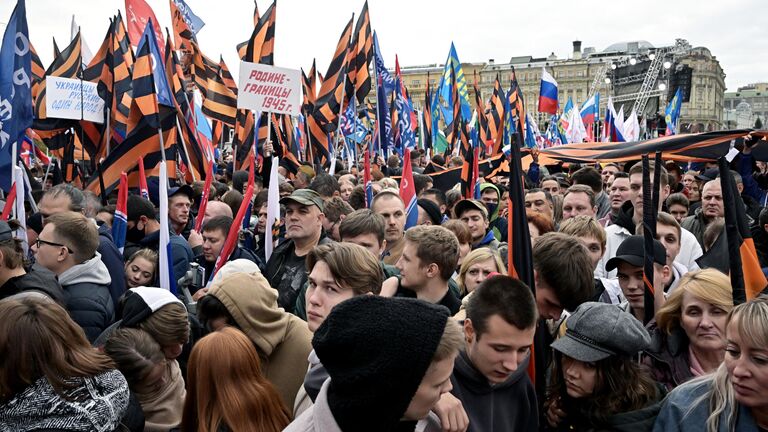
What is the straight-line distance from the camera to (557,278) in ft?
11.9

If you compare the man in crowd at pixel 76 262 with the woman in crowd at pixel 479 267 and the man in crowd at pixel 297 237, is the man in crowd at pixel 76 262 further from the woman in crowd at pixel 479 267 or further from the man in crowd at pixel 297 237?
the woman in crowd at pixel 479 267

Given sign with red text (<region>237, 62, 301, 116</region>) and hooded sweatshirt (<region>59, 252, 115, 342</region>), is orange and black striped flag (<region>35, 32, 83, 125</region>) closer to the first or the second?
sign with red text (<region>237, 62, 301, 116</region>)

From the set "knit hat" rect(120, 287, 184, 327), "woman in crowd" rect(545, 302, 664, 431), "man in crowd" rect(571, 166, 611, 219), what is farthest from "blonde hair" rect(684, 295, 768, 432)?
"man in crowd" rect(571, 166, 611, 219)

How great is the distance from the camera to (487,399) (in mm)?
2879

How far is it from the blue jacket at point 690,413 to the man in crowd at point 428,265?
1.58 meters

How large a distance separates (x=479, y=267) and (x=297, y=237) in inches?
55.5

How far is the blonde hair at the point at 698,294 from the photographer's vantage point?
3.25 m

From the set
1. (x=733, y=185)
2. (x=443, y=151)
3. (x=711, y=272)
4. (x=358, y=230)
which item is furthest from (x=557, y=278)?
(x=443, y=151)

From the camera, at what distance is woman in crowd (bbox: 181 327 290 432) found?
2.76 metres

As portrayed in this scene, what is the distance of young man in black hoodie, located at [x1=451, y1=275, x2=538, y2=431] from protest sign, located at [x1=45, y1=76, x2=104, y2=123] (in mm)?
7823

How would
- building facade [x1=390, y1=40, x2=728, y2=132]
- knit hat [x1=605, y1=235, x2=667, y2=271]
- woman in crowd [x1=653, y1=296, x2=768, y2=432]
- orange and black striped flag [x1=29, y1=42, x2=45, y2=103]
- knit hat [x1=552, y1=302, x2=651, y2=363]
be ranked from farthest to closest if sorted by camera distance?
building facade [x1=390, y1=40, x2=728, y2=132] → orange and black striped flag [x1=29, y1=42, x2=45, y2=103] → knit hat [x1=605, y1=235, x2=667, y2=271] → knit hat [x1=552, y1=302, x2=651, y2=363] → woman in crowd [x1=653, y1=296, x2=768, y2=432]

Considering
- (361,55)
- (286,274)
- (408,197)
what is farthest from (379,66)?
(286,274)

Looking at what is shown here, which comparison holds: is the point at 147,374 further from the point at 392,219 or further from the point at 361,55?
the point at 361,55

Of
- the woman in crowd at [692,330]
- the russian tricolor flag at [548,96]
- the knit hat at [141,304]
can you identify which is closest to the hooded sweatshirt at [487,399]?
the woman in crowd at [692,330]
